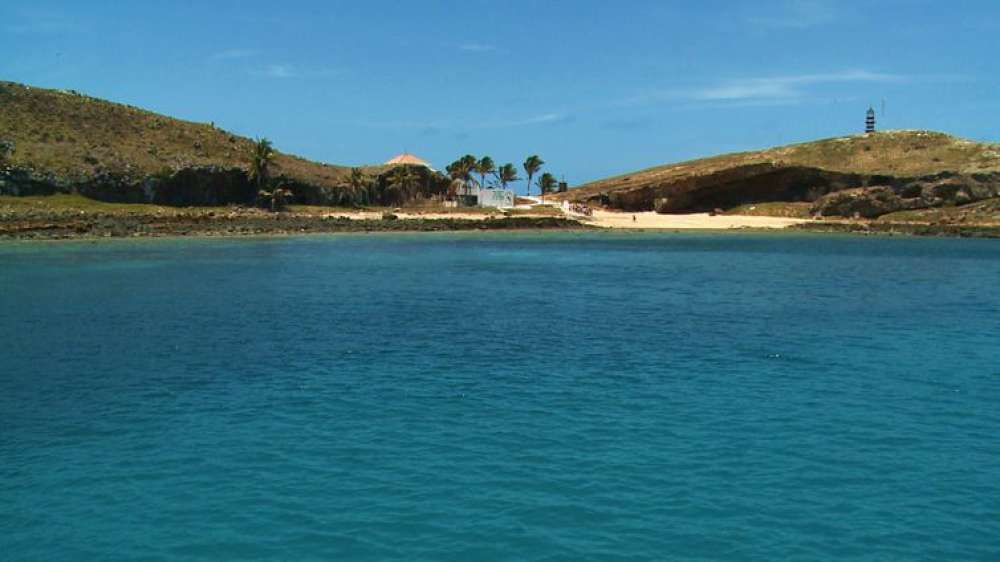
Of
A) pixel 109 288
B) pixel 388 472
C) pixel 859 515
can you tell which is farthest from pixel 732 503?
pixel 109 288

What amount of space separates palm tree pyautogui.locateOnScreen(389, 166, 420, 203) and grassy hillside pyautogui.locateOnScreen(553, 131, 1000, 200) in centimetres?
2734

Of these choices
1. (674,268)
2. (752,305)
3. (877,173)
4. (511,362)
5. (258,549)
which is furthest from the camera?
(877,173)

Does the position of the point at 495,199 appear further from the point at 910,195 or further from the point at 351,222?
the point at 910,195

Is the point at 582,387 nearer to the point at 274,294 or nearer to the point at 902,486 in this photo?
the point at 902,486

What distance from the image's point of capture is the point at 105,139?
292 feet

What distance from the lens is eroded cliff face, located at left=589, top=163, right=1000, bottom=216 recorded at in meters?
88.8

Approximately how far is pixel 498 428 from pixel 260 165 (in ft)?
266

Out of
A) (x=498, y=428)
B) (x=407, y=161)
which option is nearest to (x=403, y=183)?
(x=407, y=161)

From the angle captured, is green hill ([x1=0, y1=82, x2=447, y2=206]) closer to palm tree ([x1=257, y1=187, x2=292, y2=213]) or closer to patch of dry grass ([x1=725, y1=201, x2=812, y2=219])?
palm tree ([x1=257, y1=187, x2=292, y2=213])

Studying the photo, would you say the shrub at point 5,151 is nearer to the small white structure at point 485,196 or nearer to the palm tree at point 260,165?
the palm tree at point 260,165

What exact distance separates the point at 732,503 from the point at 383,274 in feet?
123

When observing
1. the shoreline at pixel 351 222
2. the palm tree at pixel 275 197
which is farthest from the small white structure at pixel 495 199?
the palm tree at pixel 275 197

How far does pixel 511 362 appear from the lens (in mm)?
22875

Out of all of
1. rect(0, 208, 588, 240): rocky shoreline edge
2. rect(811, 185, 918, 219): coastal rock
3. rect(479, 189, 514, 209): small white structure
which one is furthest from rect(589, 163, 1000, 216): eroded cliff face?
rect(0, 208, 588, 240): rocky shoreline edge
